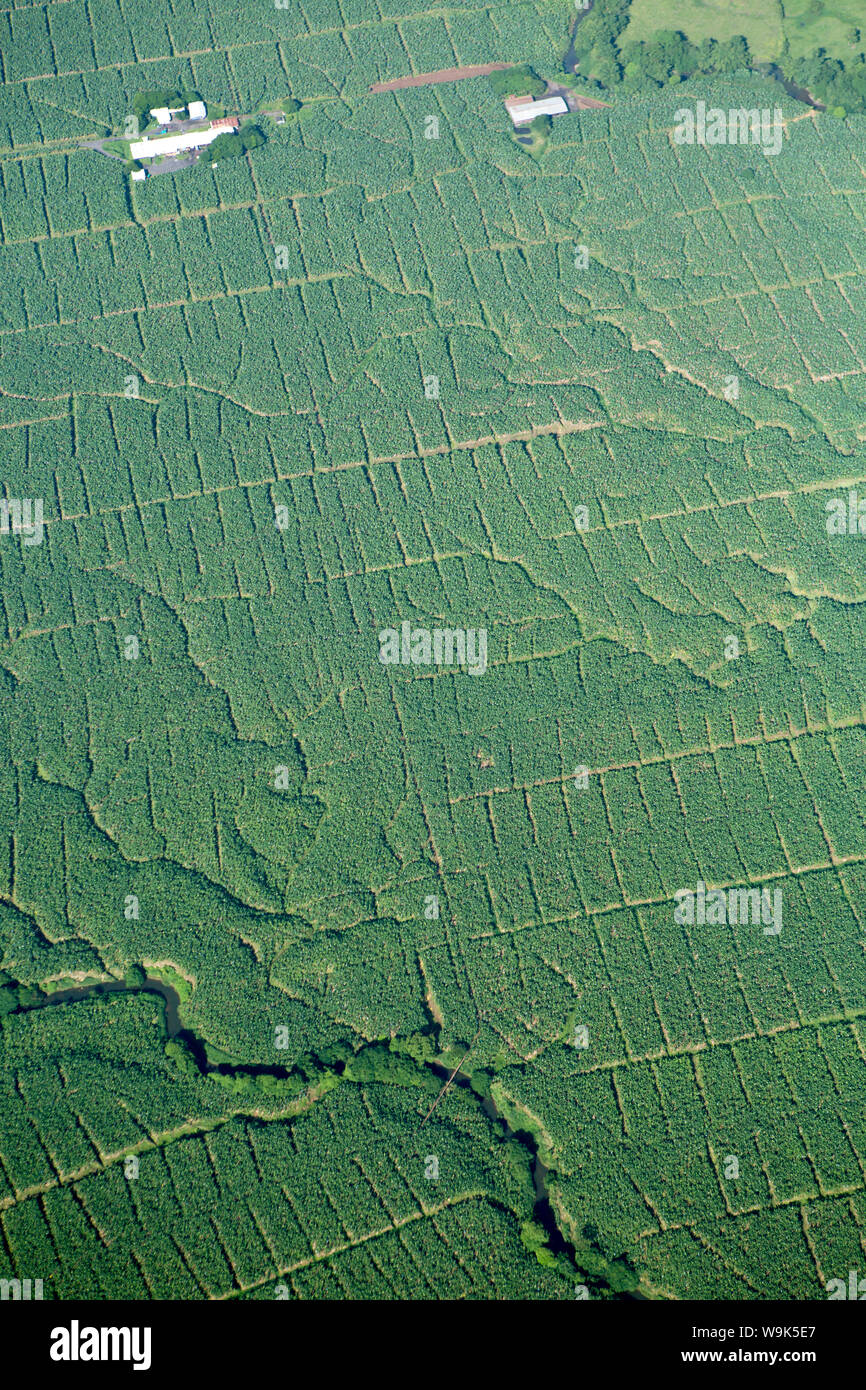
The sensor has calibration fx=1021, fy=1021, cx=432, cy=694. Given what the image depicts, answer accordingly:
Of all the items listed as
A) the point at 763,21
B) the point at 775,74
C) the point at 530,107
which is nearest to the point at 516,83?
the point at 530,107

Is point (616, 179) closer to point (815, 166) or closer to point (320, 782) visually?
point (815, 166)

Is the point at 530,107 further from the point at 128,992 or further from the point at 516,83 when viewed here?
the point at 128,992

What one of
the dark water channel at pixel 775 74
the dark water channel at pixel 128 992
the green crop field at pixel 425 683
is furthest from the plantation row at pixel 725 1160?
the dark water channel at pixel 775 74

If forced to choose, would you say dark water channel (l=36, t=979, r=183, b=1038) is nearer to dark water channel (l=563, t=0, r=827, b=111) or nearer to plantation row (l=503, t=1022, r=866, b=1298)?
plantation row (l=503, t=1022, r=866, b=1298)

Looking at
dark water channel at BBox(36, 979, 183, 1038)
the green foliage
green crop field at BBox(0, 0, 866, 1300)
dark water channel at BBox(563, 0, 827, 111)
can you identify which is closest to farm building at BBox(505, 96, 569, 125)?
the green foliage

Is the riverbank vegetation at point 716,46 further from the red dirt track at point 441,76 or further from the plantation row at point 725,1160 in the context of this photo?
the plantation row at point 725,1160
